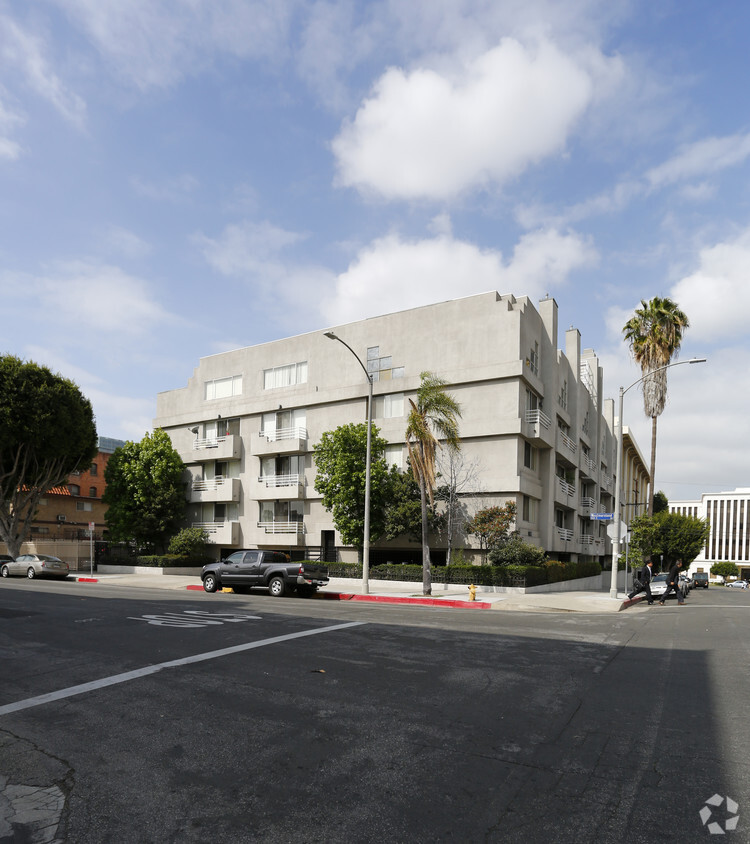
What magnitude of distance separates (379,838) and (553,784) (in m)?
1.71

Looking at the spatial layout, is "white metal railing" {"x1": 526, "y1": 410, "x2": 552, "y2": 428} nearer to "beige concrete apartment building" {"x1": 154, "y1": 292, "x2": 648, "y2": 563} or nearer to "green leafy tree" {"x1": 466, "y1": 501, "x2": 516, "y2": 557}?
"beige concrete apartment building" {"x1": 154, "y1": 292, "x2": 648, "y2": 563}

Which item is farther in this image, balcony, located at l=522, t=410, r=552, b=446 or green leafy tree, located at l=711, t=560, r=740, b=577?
green leafy tree, located at l=711, t=560, r=740, b=577

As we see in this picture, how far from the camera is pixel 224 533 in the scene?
139 feet

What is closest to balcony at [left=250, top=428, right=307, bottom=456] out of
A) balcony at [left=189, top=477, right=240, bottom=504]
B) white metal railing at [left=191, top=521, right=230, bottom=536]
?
balcony at [left=189, top=477, right=240, bottom=504]

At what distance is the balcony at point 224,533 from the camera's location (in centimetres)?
4225

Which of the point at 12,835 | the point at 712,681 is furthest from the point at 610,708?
the point at 12,835

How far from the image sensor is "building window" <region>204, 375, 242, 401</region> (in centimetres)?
4472

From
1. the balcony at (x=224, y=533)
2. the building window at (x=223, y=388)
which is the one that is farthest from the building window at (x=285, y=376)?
the balcony at (x=224, y=533)

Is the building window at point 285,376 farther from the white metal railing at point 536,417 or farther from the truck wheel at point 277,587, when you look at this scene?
the truck wheel at point 277,587

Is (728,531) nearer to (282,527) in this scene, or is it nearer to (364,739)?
(282,527)

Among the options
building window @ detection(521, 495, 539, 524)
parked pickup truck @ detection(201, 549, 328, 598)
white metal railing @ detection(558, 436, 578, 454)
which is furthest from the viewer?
white metal railing @ detection(558, 436, 578, 454)

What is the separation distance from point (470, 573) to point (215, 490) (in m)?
20.5

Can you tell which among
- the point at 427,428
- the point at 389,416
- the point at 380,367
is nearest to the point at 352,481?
the point at 389,416

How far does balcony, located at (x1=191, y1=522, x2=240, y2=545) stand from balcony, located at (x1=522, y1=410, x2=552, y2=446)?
65.6ft
